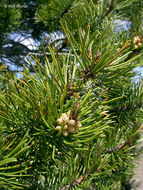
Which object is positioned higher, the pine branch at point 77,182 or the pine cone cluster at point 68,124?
the pine cone cluster at point 68,124

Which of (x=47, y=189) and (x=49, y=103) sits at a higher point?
(x=49, y=103)

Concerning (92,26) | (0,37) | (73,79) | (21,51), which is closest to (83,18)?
(92,26)

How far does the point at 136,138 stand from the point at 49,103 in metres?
0.50

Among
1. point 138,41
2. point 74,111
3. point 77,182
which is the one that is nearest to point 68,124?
point 74,111

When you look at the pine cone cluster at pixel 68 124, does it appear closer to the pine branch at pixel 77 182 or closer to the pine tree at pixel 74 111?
the pine tree at pixel 74 111

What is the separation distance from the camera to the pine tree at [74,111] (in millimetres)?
316

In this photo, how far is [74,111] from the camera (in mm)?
306

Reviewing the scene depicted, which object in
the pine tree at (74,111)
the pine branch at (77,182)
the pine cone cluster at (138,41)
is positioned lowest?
the pine branch at (77,182)

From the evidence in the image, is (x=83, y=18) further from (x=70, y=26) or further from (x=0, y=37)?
(x=0, y=37)

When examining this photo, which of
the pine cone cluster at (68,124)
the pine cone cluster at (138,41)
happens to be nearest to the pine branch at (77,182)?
the pine cone cluster at (68,124)

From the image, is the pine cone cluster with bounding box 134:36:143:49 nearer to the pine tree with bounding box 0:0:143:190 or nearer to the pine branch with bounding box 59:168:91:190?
the pine tree with bounding box 0:0:143:190

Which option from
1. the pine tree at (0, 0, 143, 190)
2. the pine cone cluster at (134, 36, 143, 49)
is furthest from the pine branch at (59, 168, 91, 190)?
the pine cone cluster at (134, 36, 143, 49)

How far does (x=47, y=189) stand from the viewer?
1.81 feet

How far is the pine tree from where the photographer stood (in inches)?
12.4
